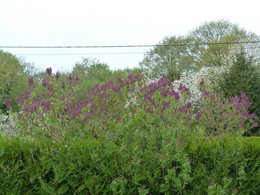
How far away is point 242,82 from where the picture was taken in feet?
66.7

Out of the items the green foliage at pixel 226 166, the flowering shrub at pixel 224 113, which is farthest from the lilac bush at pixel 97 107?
the flowering shrub at pixel 224 113

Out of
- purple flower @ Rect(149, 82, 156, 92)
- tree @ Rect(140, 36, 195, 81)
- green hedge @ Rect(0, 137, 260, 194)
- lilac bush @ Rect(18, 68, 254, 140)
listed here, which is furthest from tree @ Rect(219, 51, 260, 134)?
tree @ Rect(140, 36, 195, 81)

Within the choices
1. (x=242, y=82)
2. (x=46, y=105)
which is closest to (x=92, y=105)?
(x=46, y=105)

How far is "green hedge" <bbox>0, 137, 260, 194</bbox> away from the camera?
16.5 ft

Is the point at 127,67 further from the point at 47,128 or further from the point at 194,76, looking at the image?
the point at 47,128

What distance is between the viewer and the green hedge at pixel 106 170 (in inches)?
198

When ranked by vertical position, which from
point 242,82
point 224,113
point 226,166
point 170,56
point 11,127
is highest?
point 170,56

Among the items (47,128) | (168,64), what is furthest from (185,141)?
(168,64)

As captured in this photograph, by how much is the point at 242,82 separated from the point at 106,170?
16137mm

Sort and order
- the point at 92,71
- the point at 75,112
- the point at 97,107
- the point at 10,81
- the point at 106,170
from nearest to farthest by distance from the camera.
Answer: the point at 106,170, the point at 75,112, the point at 97,107, the point at 10,81, the point at 92,71

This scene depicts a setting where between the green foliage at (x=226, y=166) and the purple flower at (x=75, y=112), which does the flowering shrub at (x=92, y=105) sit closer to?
the purple flower at (x=75, y=112)

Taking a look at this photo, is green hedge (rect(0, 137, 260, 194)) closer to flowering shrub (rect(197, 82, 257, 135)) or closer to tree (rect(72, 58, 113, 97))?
flowering shrub (rect(197, 82, 257, 135))

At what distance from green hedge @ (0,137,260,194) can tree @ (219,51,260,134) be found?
15014mm

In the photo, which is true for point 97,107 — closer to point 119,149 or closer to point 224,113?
point 119,149
